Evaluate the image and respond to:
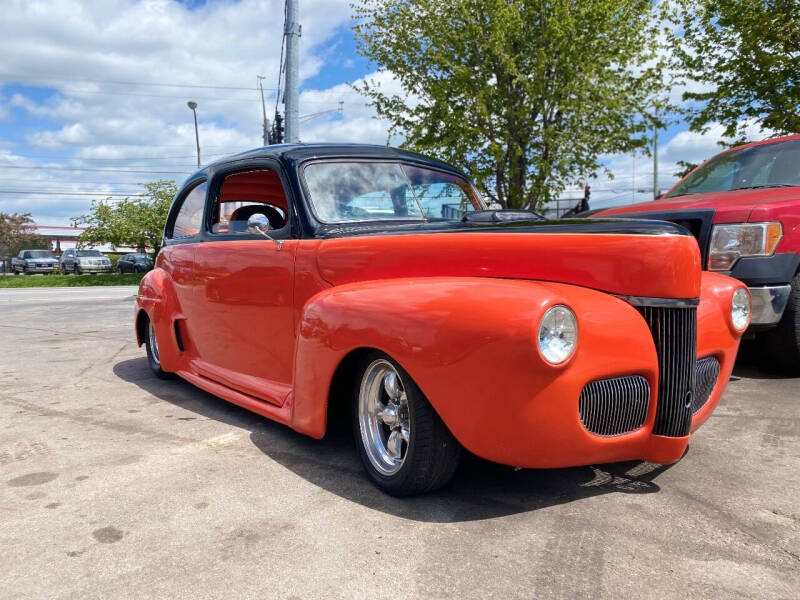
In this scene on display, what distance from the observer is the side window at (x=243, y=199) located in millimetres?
4062

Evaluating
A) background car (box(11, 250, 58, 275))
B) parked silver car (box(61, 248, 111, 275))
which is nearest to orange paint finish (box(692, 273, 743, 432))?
parked silver car (box(61, 248, 111, 275))

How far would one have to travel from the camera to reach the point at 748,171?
18.4 ft

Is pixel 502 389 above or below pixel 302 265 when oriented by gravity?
below

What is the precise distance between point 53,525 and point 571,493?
2.12 m

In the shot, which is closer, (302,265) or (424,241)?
(424,241)

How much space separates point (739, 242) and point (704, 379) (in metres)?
2.02

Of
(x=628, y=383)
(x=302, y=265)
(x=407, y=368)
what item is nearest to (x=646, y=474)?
(x=628, y=383)

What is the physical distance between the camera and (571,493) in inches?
109

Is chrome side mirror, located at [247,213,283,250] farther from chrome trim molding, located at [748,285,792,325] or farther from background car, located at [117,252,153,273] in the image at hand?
background car, located at [117,252,153,273]

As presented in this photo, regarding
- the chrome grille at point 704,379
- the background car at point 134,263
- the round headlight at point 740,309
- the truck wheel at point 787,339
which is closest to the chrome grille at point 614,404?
the chrome grille at point 704,379

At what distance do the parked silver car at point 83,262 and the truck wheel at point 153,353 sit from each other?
116 feet

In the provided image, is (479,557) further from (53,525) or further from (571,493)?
(53,525)

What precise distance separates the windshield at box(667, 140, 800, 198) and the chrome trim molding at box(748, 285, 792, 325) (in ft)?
3.97

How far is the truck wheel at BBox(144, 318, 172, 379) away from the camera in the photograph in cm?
525
